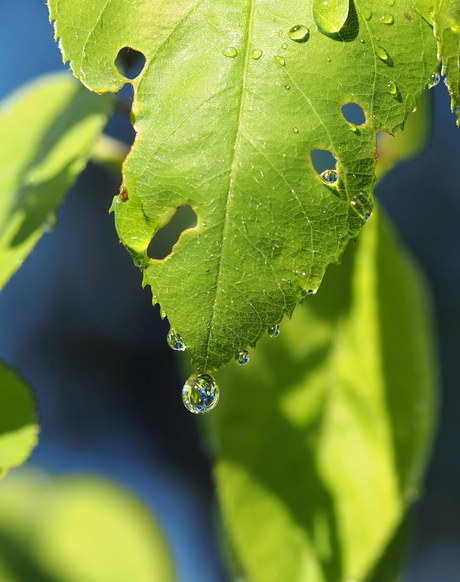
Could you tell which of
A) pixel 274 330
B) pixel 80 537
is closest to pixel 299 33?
pixel 274 330

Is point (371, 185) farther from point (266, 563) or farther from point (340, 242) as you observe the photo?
point (266, 563)

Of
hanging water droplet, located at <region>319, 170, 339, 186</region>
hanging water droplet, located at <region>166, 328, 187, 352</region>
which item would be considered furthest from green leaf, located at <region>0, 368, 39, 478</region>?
hanging water droplet, located at <region>319, 170, 339, 186</region>

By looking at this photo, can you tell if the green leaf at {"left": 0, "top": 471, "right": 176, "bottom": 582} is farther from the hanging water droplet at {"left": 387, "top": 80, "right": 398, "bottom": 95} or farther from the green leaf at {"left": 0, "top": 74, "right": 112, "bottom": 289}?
the hanging water droplet at {"left": 387, "top": 80, "right": 398, "bottom": 95}

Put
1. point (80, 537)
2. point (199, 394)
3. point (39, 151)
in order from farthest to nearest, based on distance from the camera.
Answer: point (80, 537), point (39, 151), point (199, 394)

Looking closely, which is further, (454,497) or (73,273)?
(73,273)

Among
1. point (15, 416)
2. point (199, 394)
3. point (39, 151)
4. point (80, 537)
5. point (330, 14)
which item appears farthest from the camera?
point (80, 537)

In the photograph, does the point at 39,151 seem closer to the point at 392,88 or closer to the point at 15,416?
the point at 15,416

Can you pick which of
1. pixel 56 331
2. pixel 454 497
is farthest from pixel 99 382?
pixel 454 497
